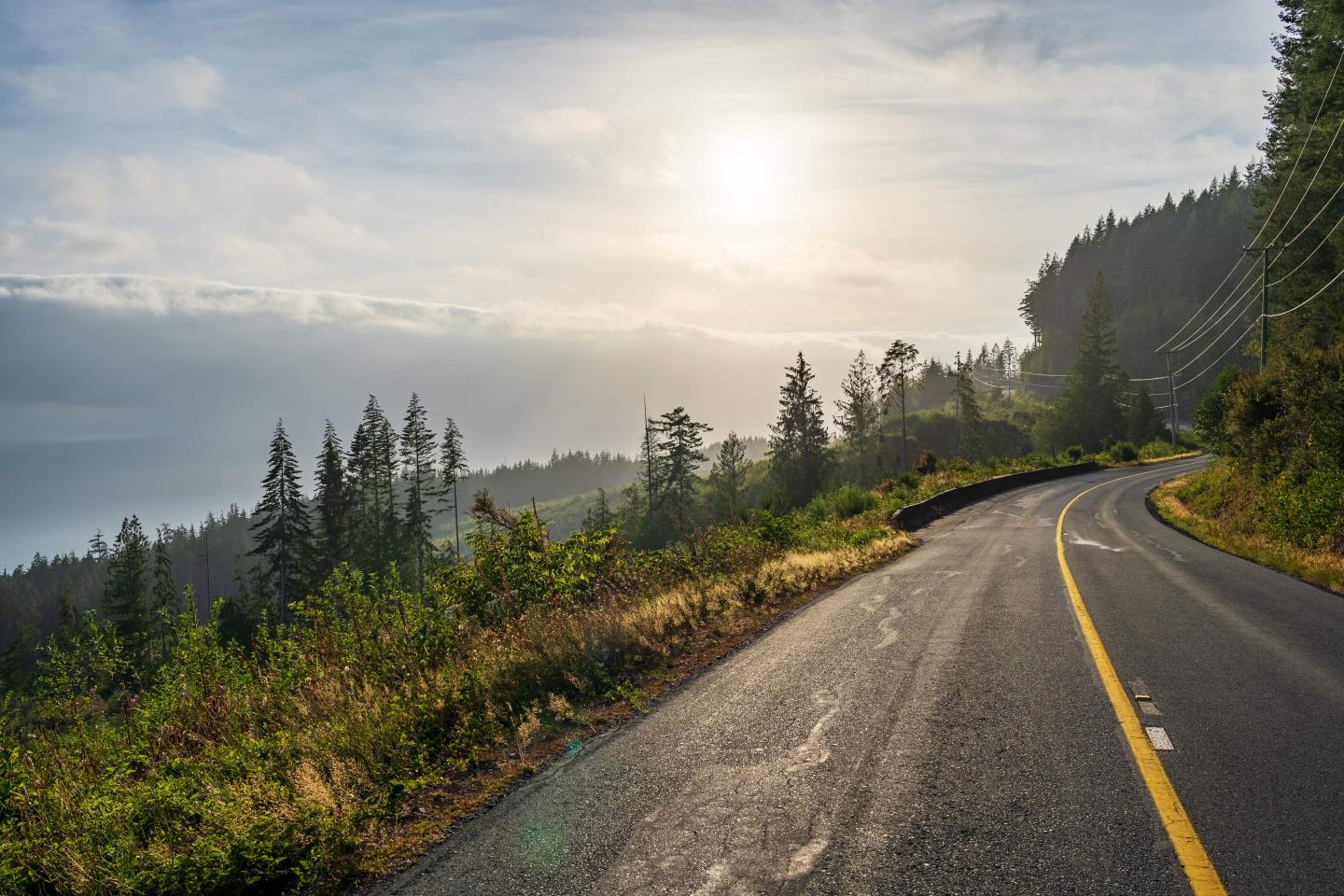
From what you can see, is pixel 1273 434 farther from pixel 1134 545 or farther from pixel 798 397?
pixel 798 397

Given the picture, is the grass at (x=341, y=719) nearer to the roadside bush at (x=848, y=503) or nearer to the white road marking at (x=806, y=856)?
the white road marking at (x=806, y=856)

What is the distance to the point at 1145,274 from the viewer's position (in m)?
177

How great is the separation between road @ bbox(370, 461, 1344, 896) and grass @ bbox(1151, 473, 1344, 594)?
3852 millimetres

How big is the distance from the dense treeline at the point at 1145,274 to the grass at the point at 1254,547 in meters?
146

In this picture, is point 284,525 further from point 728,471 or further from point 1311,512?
point 1311,512

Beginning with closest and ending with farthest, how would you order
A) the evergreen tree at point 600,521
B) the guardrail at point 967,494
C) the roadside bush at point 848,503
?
the evergreen tree at point 600,521, the guardrail at point 967,494, the roadside bush at point 848,503

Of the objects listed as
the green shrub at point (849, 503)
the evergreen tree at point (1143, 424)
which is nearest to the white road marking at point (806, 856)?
the green shrub at point (849, 503)

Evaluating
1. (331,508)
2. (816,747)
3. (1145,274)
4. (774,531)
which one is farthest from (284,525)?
(1145,274)

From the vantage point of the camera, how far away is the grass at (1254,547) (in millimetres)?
12852

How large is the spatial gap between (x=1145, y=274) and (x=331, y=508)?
183701mm

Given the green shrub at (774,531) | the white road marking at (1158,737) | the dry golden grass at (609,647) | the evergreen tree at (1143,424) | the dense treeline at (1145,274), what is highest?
the dense treeline at (1145,274)

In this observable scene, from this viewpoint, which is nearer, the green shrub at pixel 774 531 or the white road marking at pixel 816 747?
the white road marking at pixel 816 747

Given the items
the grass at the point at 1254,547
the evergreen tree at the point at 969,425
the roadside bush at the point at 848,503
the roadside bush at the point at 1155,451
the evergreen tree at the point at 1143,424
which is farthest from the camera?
the evergreen tree at the point at 969,425

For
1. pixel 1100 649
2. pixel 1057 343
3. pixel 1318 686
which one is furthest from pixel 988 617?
pixel 1057 343
